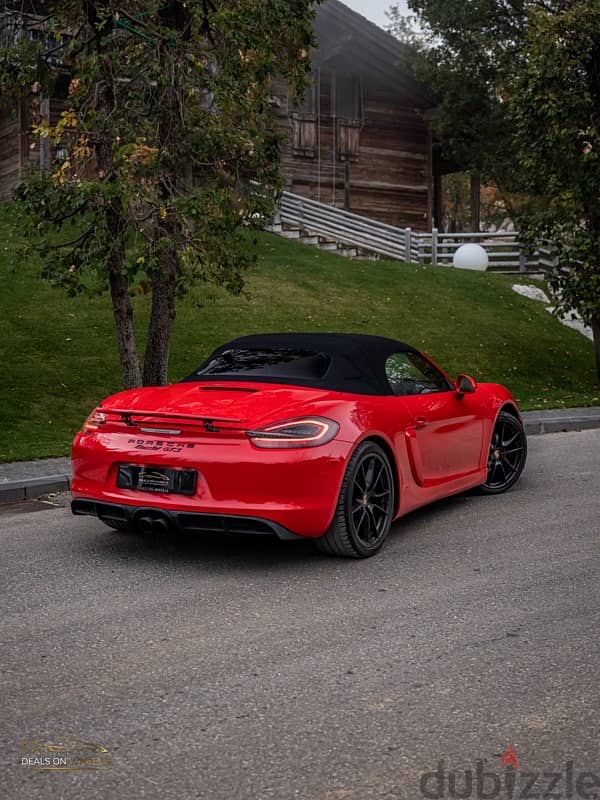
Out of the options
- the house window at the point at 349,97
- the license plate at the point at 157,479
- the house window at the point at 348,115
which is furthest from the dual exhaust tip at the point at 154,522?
the house window at the point at 349,97

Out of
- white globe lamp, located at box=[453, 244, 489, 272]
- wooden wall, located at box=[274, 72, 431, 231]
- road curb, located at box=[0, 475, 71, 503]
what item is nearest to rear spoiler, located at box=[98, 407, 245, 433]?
road curb, located at box=[0, 475, 71, 503]

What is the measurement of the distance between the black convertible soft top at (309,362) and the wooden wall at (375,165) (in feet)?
87.9

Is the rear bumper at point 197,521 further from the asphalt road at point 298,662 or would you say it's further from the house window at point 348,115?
the house window at point 348,115

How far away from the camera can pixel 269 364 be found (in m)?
7.11

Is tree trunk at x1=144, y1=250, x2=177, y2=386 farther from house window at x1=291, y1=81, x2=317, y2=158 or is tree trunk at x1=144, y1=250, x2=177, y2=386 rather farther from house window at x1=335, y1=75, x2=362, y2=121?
house window at x1=335, y1=75, x2=362, y2=121

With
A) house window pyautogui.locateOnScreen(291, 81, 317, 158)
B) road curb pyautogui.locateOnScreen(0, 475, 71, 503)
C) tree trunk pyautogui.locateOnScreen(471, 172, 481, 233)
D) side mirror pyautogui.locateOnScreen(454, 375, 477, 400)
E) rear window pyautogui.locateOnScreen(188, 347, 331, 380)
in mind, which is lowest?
road curb pyautogui.locateOnScreen(0, 475, 71, 503)

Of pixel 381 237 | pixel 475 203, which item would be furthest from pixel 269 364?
pixel 475 203

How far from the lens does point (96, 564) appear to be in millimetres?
6312

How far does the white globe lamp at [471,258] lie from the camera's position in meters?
29.5

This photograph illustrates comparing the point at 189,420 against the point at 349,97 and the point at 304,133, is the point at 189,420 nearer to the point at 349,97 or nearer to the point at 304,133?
the point at 304,133

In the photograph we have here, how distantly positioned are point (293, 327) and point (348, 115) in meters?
18.2

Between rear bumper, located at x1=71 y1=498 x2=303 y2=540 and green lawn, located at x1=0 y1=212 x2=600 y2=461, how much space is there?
449 centimetres

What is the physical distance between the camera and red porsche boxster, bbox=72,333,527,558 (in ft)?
19.5

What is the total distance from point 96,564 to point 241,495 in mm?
1101
